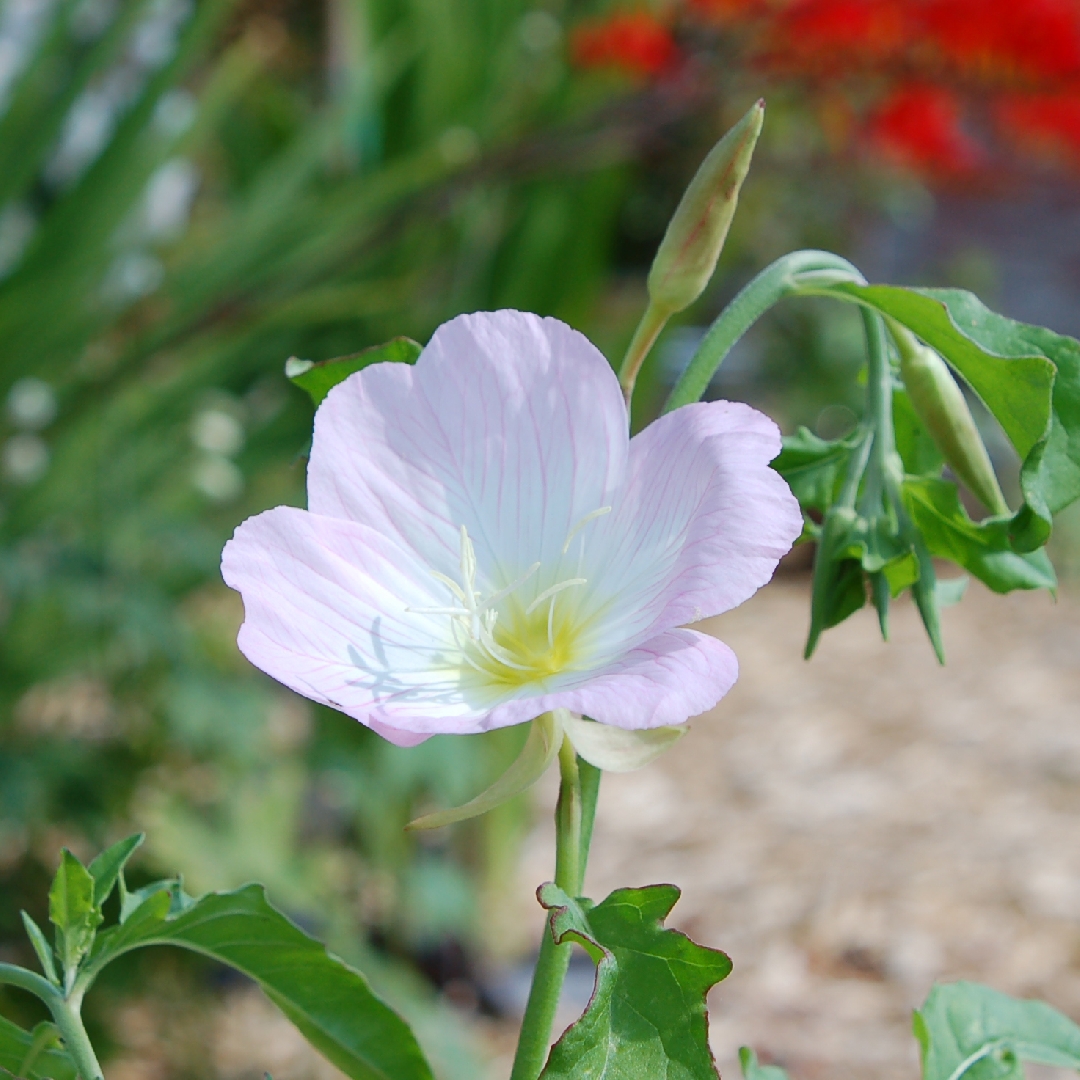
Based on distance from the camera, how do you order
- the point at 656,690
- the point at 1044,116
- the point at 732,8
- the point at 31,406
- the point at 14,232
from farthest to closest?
the point at 1044,116
the point at 732,8
the point at 14,232
the point at 31,406
the point at 656,690

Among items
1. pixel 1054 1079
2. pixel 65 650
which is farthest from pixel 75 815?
pixel 1054 1079

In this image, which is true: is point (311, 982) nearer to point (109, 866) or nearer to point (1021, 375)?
point (109, 866)

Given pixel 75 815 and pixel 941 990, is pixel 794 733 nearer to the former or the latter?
pixel 75 815

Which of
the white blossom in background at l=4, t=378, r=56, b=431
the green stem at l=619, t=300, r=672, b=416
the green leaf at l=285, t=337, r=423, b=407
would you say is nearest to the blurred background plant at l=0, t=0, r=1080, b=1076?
the white blossom in background at l=4, t=378, r=56, b=431

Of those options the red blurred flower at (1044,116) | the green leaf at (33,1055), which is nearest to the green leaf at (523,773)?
the green leaf at (33,1055)

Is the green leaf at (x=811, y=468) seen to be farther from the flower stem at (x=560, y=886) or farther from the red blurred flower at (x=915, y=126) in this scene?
the red blurred flower at (x=915, y=126)

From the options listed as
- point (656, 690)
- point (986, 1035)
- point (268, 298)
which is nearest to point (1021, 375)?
point (656, 690)
